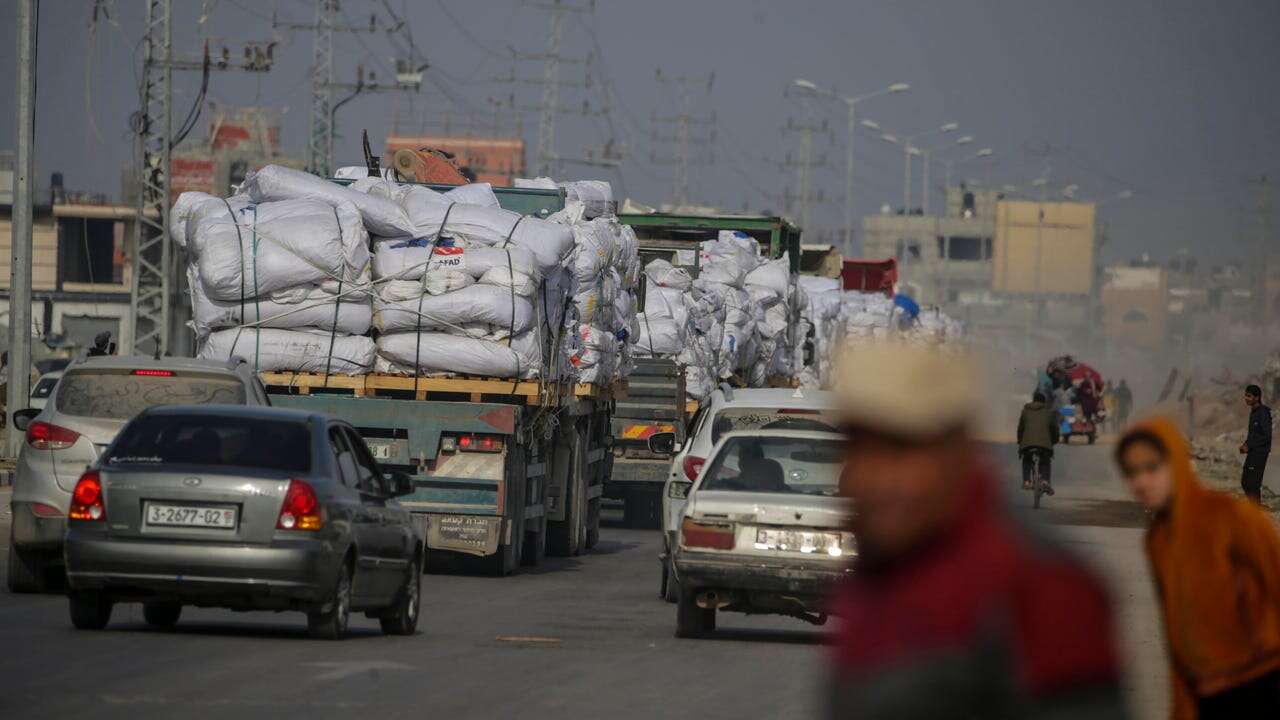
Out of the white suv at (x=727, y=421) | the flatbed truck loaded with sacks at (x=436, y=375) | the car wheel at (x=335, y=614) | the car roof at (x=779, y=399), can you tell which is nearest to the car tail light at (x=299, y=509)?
the car wheel at (x=335, y=614)

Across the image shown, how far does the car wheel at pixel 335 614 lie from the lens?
38.9ft

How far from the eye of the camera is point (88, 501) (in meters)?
11.5

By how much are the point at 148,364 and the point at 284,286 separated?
3.25 metres

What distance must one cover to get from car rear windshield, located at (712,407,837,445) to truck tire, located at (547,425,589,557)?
5203 millimetres

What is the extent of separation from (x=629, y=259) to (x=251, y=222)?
6744mm

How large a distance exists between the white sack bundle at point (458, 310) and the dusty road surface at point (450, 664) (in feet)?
7.98

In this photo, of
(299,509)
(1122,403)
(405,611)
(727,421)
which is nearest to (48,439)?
(405,611)

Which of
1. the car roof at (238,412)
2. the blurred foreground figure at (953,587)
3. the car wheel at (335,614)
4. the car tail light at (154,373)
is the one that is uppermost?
the blurred foreground figure at (953,587)

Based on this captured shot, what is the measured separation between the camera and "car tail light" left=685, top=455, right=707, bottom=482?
1571 centimetres

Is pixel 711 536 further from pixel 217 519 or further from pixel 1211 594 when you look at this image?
pixel 1211 594

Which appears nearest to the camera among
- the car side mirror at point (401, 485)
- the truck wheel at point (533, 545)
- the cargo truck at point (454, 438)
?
the car side mirror at point (401, 485)

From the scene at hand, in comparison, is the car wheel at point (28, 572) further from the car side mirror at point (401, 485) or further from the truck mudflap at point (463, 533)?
the truck mudflap at point (463, 533)

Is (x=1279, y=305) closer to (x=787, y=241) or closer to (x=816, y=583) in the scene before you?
(x=787, y=241)

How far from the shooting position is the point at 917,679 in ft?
9.09
